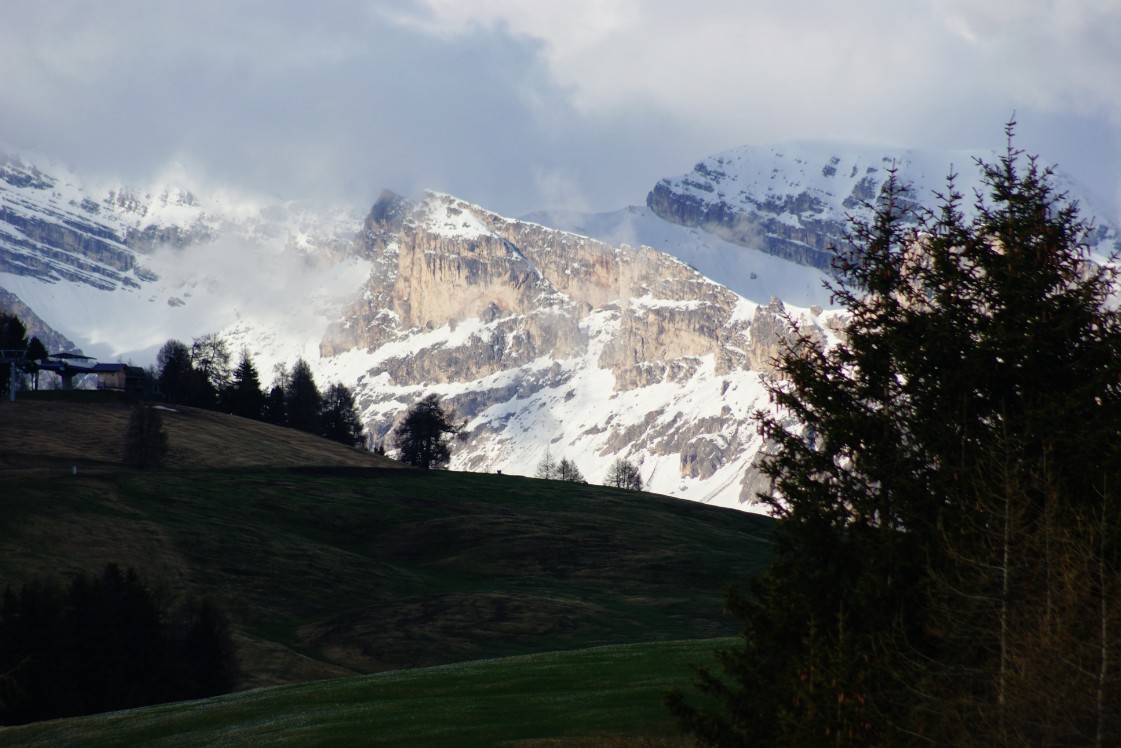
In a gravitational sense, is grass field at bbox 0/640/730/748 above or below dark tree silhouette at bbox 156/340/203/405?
below

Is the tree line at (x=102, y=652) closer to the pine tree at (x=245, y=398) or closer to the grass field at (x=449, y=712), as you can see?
the grass field at (x=449, y=712)

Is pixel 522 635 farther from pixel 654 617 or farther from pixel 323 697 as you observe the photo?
pixel 323 697

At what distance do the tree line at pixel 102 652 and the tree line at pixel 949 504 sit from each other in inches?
1631

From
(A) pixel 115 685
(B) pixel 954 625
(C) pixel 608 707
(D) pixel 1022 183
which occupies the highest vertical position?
(D) pixel 1022 183

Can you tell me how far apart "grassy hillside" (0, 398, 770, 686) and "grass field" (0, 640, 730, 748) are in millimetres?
24811

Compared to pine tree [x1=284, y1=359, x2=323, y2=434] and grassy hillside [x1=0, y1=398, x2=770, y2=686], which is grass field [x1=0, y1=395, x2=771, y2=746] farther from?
pine tree [x1=284, y1=359, x2=323, y2=434]

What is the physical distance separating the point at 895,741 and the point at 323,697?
25.8m

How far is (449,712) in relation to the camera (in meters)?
37.6

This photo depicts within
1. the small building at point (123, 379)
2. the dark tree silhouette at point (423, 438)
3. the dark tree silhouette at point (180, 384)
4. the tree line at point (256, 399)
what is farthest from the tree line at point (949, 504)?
the tree line at point (256, 399)

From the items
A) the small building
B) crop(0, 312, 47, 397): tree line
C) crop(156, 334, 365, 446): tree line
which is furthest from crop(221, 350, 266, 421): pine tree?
crop(0, 312, 47, 397): tree line

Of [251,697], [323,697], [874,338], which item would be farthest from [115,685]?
[874,338]

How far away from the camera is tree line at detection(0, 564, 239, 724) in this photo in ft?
192

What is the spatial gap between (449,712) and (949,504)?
18.4 metres

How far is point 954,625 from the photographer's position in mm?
22422
